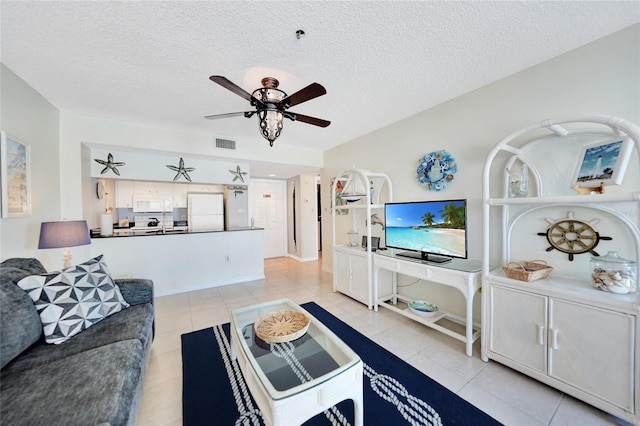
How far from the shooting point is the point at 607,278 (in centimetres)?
147

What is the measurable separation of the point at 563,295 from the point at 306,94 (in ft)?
7.31

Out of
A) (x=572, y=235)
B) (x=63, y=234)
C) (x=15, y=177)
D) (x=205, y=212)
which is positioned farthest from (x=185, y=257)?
(x=572, y=235)

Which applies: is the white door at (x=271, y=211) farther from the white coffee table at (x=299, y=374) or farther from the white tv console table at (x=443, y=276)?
the white coffee table at (x=299, y=374)

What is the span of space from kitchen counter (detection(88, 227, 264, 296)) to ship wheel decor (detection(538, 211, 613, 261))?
12.9 ft

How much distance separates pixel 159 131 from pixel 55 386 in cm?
316

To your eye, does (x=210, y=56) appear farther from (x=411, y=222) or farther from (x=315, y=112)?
(x=411, y=222)

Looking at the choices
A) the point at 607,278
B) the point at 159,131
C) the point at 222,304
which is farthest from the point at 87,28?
the point at 607,278

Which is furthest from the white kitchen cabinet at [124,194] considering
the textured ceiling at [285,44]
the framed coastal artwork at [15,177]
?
the framed coastal artwork at [15,177]

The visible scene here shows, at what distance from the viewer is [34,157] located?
7.52ft

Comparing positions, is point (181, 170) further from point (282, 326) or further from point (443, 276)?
point (443, 276)

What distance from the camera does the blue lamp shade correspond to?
2.09 meters

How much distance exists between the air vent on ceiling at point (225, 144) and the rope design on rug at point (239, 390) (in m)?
2.76

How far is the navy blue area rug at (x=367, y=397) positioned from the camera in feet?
4.65

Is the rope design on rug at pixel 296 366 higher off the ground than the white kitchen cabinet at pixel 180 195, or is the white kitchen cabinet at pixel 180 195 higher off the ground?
the white kitchen cabinet at pixel 180 195
